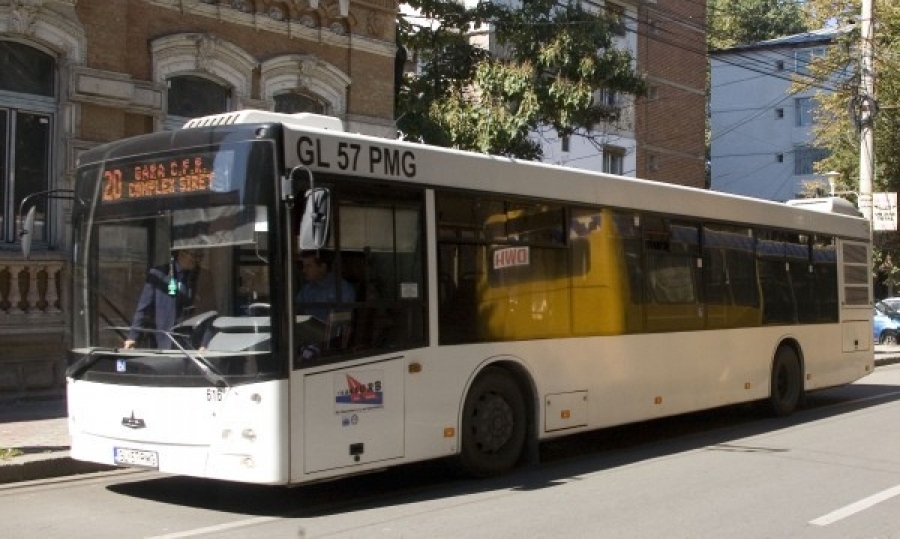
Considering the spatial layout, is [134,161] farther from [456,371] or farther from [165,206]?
[456,371]

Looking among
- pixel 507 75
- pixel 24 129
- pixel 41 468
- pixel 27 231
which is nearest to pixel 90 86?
pixel 24 129

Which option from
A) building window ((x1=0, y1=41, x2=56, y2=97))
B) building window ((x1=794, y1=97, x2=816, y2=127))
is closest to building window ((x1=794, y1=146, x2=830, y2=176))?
building window ((x1=794, y1=97, x2=816, y2=127))

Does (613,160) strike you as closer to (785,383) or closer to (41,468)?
(785,383)

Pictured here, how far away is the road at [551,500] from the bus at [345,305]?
1.44 feet

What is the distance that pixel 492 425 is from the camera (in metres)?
9.77

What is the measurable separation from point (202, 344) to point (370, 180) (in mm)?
1895

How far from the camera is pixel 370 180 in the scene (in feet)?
28.2

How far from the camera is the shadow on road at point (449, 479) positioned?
874 cm

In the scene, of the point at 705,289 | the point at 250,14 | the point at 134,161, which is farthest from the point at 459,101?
the point at 134,161

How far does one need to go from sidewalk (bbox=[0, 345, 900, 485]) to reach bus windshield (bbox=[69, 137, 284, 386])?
5.63ft

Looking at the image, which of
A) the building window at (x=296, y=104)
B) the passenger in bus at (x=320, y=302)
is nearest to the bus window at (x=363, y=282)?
the passenger in bus at (x=320, y=302)

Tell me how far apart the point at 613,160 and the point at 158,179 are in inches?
1125

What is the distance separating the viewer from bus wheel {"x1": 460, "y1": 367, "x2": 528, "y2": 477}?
9.53 metres

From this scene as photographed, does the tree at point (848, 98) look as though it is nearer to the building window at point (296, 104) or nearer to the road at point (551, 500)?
the building window at point (296, 104)
